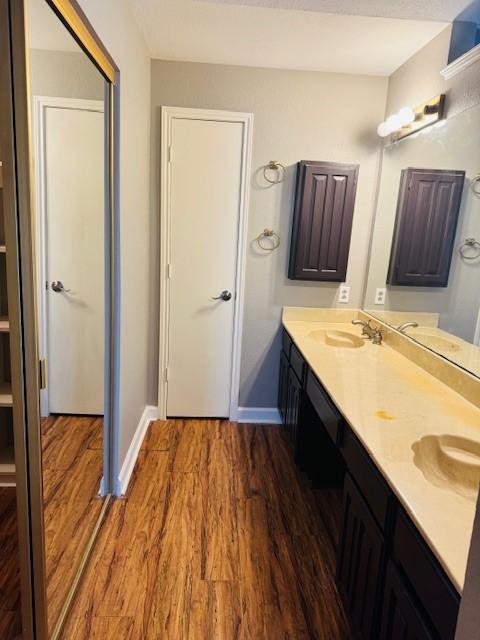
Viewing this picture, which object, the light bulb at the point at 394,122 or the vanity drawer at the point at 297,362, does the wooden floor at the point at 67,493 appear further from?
the light bulb at the point at 394,122

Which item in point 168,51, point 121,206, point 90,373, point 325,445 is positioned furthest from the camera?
point 168,51

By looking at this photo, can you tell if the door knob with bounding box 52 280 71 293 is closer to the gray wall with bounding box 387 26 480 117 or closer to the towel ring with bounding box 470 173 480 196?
the towel ring with bounding box 470 173 480 196

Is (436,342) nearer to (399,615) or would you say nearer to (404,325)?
(404,325)

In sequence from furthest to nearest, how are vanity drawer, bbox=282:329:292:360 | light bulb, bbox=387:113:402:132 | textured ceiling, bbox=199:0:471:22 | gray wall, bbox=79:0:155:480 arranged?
vanity drawer, bbox=282:329:292:360, light bulb, bbox=387:113:402:132, gray wall, bbox=79:0:155:480, textured ceiling, bbox=199:0:471:22

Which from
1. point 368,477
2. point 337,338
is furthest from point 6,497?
point 337,338

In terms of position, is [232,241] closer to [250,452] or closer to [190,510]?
[250,452]

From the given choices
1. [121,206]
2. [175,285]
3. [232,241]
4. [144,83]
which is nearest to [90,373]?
[121,206]

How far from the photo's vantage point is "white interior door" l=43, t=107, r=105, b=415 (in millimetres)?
1361

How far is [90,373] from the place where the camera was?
72.8 inches

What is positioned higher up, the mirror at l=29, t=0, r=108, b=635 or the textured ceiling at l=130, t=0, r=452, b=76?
the textured ceiling at l=130, t=0, r=452, b=76

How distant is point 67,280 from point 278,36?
1833 millimetres

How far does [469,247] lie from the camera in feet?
5.82

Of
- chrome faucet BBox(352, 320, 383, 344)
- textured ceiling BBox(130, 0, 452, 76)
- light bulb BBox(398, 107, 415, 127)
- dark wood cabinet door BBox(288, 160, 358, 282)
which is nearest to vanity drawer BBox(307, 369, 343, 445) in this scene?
chrome faucet BBox(352, 320, 383, 344)

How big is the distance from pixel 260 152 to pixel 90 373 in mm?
1883
